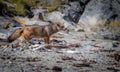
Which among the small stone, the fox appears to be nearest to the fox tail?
the fox

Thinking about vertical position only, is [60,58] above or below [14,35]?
below

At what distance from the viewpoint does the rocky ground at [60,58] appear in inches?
374

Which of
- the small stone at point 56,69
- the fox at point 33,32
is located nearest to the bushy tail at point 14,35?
the fox at point 33,32

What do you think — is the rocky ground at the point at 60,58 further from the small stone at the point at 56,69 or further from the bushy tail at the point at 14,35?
the bushy tail at the point at 14,35

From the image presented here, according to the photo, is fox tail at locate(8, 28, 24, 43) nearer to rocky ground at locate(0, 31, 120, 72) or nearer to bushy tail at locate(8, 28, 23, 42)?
bushy tail at locate(8, 28, 23, 42)

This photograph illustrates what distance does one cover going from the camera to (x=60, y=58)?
11367 mm

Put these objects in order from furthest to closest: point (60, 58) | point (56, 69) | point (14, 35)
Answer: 1. point (14, 35)
2. point (60, 58)
3. point (56, 69)

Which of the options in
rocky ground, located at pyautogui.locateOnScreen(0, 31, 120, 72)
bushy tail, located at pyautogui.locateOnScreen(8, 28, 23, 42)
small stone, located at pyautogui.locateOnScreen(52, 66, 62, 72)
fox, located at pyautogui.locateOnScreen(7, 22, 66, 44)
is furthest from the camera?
fox, located at pyautogui.locateOnScreen(7, 22, 66, 44)

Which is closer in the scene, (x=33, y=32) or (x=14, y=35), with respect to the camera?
(x=14, y=35)

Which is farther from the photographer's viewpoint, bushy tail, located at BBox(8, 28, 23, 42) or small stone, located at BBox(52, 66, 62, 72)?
bushy tail, located at BBox(8, 28, 23, 42)

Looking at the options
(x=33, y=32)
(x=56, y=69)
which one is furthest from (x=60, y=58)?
(x=33, y=32)

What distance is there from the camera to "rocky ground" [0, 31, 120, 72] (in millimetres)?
9492

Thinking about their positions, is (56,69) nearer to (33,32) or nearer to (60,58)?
(60,58)

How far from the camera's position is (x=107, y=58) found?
1188 centimetres
